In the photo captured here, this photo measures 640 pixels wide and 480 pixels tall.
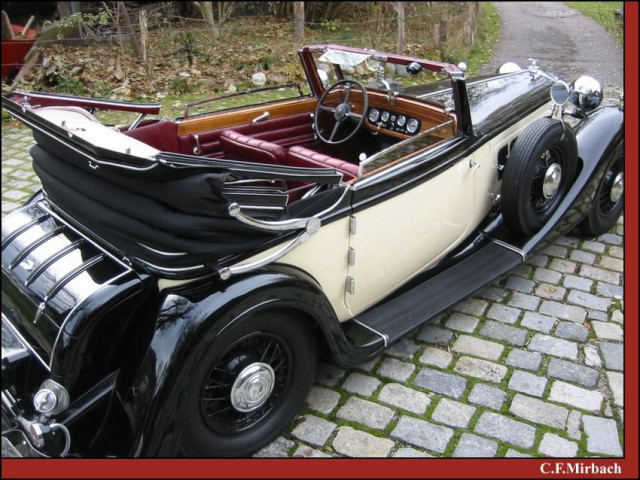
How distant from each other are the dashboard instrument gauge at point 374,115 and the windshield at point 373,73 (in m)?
0.15

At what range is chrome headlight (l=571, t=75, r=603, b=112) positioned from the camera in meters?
4.66

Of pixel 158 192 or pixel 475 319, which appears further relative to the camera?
pixel 475 319

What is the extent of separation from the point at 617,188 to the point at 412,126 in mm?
1941

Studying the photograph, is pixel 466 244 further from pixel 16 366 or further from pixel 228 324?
pixel 16 366

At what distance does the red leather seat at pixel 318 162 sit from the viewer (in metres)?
3.13

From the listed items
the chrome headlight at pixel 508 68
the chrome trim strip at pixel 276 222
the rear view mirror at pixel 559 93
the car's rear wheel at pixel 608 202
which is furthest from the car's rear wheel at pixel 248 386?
the chrome headlight at pixel 508 68

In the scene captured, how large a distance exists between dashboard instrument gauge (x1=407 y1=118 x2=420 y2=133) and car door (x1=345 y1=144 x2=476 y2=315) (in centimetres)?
36

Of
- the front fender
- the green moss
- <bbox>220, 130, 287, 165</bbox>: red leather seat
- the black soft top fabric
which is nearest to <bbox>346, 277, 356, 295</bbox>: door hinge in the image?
the black soft top fabric

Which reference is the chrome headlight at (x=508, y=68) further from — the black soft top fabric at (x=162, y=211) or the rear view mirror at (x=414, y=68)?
the black soft top fabric at (x=162, y=211)

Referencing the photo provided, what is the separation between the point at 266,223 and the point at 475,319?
1850 millimetres

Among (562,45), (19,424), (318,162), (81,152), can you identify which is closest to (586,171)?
(562,45)

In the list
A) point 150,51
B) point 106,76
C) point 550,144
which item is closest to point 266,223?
point 550,144

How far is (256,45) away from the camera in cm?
913

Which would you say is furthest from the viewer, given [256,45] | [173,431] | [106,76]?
[256,45]
